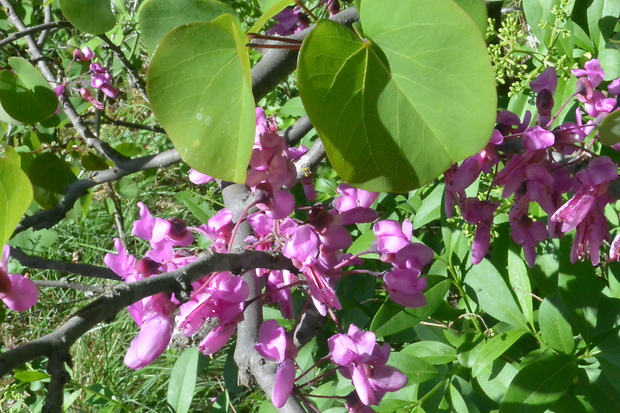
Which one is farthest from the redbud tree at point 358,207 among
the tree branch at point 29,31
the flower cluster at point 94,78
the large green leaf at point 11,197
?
the flower cluster at point 94,78

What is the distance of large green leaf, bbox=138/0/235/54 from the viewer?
26.9 inches

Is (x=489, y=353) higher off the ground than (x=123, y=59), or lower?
lower

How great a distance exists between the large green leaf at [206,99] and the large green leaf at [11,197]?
0.46 feet

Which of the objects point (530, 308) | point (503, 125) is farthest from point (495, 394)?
point (503, 125)

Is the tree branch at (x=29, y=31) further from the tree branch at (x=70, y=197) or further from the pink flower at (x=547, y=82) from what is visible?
the pink flower at (x=547, y=82)

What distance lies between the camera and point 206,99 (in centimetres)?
52

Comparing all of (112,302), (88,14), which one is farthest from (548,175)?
(88,14)

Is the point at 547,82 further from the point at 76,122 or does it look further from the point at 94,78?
the point at 94,78

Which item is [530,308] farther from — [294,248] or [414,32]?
[414,32]

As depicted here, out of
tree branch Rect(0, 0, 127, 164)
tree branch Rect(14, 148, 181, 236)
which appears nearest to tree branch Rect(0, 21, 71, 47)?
tree branch Rect(0, 0, 127, 164)

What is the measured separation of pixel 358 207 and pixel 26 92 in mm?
640

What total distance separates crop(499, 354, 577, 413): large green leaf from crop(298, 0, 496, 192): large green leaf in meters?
0.53

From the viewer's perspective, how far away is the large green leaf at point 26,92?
3.38 feet

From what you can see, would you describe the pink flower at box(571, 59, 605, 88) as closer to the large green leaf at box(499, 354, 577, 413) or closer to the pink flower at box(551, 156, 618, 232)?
the pink flower at box(551, 156, 618, 232)
